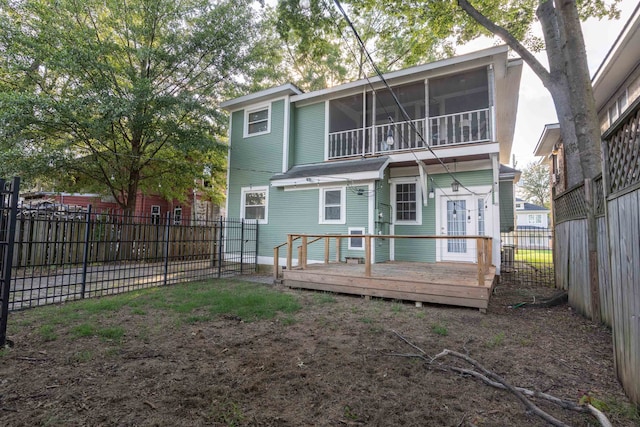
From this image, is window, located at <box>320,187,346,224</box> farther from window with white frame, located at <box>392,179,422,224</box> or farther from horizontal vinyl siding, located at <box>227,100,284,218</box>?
horizontal vinyl siding, located at <box>227,100,284,218</box>

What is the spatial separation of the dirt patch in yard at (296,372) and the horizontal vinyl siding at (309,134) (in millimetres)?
6951

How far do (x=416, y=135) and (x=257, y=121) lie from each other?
20.0 feet

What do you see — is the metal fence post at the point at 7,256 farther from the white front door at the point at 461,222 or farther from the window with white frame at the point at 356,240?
the white front door at the point at 461,222

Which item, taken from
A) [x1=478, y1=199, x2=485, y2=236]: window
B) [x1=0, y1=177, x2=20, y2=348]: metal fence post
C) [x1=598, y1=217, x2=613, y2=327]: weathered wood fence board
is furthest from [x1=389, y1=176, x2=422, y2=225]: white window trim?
[x1=0, y1=177, x2=20, y2=348]: metal fence post

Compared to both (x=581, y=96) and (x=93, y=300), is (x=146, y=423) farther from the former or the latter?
(x=581, y=96)

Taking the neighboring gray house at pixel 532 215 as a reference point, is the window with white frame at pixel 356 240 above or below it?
below

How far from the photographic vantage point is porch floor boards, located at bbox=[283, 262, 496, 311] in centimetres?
532

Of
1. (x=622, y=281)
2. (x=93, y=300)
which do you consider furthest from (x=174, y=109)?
(x=622, y=281)

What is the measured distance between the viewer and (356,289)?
6.38 m

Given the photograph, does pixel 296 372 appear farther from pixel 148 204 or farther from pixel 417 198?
pixel 148 204

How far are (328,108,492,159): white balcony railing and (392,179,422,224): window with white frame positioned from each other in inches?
48.1

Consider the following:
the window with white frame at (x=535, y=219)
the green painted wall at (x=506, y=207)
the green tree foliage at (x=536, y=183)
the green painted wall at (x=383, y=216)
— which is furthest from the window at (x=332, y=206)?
the green tree foliage at (x=536, y=183)

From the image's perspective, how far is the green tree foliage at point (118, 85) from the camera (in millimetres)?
10000

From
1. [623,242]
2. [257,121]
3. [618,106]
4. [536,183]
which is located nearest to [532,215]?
[536,183]
